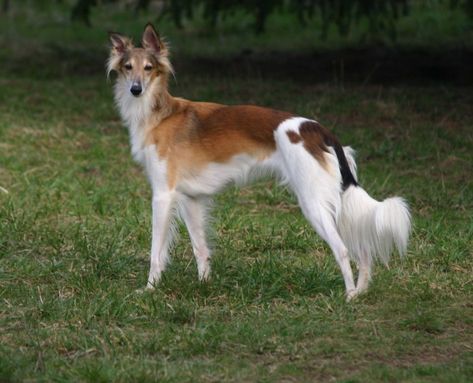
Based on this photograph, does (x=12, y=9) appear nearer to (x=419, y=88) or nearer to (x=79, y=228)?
(x=419, y=88)

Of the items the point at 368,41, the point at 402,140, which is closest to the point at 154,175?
the point at 402,140

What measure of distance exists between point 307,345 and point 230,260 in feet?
5.50

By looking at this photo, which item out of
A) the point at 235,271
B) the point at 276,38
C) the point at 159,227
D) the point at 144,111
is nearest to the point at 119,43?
the point at 144,111

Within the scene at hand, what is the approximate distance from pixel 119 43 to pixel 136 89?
0.41 meters

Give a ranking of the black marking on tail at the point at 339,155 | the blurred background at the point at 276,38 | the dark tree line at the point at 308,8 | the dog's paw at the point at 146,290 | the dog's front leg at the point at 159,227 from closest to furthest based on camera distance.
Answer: the black marking on tail at the point at 339,155
the dog's paw at the point at 146,290
the dog's front leg at the point at 159,227
the dark tree line at the point at 308,8
the blurred background at the point at 276,38

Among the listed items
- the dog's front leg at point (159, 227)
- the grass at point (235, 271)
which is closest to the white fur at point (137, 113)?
the dog's front leg at point (159, 227)

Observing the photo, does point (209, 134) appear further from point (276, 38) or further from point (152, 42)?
point (276, 38)

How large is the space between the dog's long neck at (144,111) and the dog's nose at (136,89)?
67 millimetres

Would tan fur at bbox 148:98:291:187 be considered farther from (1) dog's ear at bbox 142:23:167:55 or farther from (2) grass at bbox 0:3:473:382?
(2) grass at bbox 0:3:473:382

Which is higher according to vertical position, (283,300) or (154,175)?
(154,175)

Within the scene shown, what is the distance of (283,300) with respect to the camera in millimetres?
6375

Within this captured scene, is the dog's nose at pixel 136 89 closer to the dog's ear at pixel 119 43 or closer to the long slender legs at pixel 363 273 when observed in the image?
the dog's ear at pixel 119 43

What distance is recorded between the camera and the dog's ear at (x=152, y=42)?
22.4 feet

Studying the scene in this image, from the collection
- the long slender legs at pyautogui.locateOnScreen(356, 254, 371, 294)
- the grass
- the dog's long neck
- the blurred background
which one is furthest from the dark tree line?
the long slender legs at pyautogui.locateOnScreen(356, 254, 371, 294)
